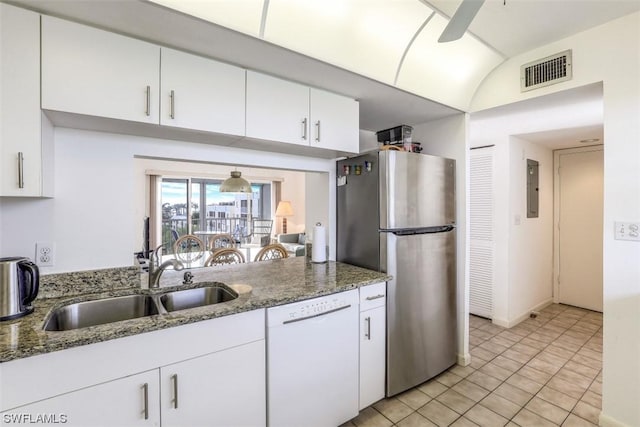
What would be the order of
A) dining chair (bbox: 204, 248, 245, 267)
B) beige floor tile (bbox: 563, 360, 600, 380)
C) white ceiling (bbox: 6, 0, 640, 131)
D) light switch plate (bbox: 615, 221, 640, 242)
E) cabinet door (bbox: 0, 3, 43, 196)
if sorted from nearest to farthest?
cabinet door (bbox: 0, 3, 43, 196) → white ceiling (bbox: 6, 0, 640, 131) → light switch plate (bbox: 615, 221, 640, 242) → beige floor tile (bbox: 563, 360, 600, 380) → dining chair (bbox: 204, 248, 245, 267)

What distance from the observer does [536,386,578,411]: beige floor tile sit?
1992 mm

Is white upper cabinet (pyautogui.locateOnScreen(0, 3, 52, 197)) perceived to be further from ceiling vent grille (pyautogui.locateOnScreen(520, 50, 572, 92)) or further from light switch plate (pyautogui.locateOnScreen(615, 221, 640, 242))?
light switch plate (pyautogui.locateOnScreen(615, 221, 640, 242))

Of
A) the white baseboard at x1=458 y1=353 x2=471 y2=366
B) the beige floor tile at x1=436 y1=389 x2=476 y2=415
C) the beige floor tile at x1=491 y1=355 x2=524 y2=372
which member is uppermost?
the white baseboard at x1=458 y1=353 x2=471 y2=366

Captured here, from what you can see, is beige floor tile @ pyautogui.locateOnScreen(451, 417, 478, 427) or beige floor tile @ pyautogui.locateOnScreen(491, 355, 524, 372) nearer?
beige floor tile @ pyautogui.locateOnScreen(451, 417, 478, 427)

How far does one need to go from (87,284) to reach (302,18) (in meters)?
1.76

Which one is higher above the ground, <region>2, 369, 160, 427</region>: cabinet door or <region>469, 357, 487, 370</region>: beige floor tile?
<region>2, 369, 160, 427</region>: cabinet door

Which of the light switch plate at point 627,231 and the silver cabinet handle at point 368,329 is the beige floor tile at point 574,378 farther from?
the silver cabinet handle at point 368,329

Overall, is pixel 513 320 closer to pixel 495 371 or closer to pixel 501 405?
pixel 495 371

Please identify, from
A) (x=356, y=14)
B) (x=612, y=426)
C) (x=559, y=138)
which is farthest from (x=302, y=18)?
(x=559, y=138)

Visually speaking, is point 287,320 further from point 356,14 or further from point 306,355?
point 356,14

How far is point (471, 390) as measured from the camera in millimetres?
2152

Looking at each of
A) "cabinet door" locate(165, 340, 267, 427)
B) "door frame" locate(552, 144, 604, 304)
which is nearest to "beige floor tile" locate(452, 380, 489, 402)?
"cabinet door" locate(165, 340, 267, 427)

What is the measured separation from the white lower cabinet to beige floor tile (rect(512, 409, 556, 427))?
0.84 metres

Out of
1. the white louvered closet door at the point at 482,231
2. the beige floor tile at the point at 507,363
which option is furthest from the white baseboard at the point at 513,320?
the beige floor tile at the point at 507,363
